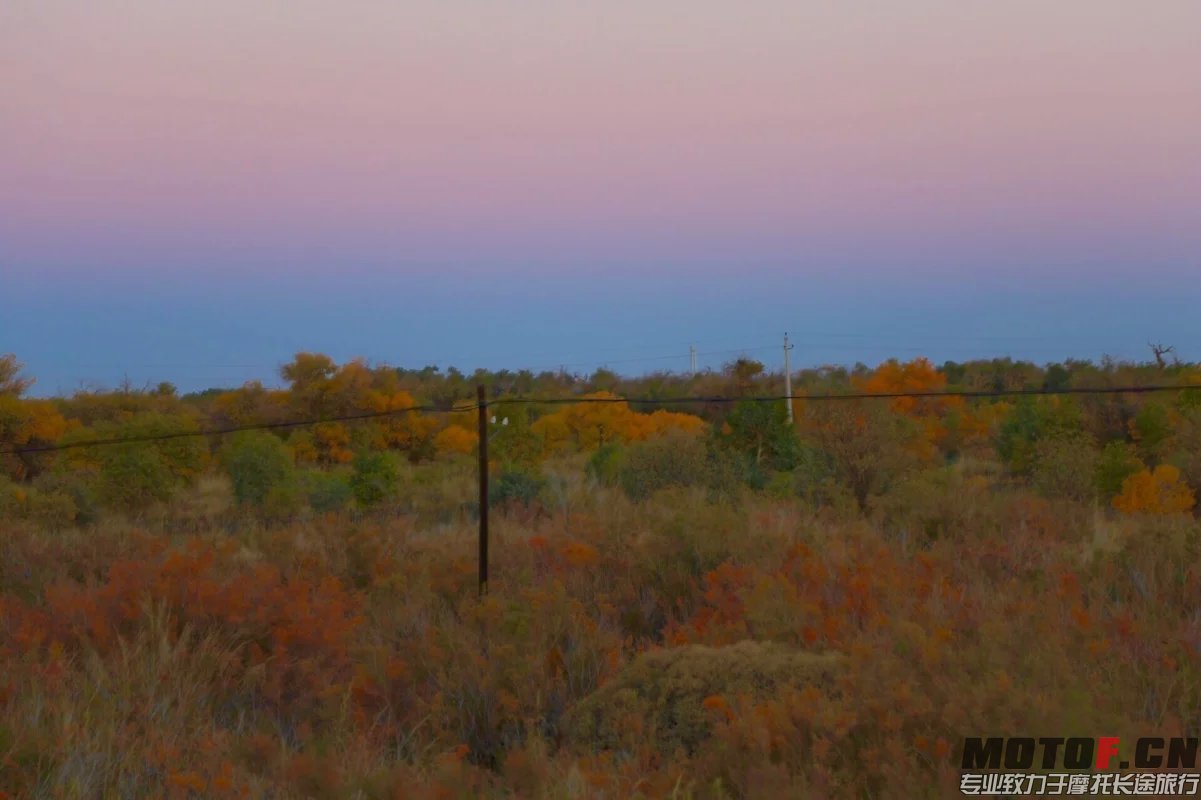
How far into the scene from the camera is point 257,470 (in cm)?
2575

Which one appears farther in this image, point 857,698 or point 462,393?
point 462,393

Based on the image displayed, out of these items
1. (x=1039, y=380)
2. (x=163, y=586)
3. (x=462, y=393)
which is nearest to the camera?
(x=163, y=586)

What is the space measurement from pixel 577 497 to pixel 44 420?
20.5 metres

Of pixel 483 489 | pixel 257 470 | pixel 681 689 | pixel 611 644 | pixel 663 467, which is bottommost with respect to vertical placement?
pixel 611 644

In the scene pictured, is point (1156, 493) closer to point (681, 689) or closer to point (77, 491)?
point (681, 689)

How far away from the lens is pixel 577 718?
737 cm

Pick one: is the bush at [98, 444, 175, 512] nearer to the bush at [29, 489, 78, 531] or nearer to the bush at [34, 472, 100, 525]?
the bush at [34, 472, 100, 525]

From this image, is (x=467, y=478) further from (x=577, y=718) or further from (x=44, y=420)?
(x=577, y=718)

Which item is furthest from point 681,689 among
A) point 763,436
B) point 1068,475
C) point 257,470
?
point 257,470

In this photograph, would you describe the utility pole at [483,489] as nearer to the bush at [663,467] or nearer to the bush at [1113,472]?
the bush at [663,467]

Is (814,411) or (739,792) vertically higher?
(814,411)

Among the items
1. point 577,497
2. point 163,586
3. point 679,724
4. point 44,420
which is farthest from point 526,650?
point 44,420

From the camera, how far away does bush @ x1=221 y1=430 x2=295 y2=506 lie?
25500mm

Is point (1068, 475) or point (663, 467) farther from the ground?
point (663, 467)
